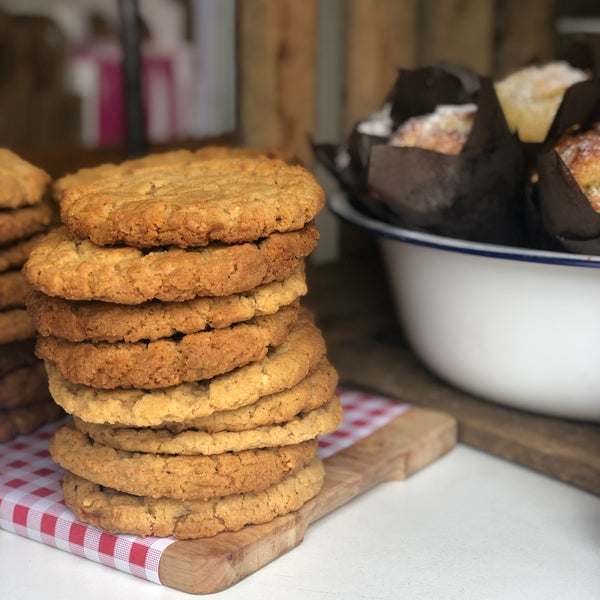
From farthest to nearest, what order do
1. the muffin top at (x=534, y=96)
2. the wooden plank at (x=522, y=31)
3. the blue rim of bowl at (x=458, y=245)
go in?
the wooden plank at (x=522, y=31) → the muffin top at (x=534, y=96) → the blue rim of bowl at (x=458, y=245)

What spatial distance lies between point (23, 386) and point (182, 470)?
0.43 metres

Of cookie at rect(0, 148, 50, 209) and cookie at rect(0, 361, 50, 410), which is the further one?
cookie at rect(0, 361, 50, 410)

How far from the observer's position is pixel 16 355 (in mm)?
1397

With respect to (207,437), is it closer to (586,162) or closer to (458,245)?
(458,245)

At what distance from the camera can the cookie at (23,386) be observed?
4.55ft

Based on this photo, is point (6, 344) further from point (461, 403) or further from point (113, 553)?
point (461, 403)

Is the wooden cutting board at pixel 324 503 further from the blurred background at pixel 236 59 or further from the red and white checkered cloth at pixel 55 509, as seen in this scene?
the blurred background at pixel 236 59

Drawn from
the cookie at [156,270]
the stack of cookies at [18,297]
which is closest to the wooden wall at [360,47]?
the stack of cookies at [18,297]

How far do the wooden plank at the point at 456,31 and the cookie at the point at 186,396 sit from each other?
146 cm

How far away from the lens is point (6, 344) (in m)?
1.39

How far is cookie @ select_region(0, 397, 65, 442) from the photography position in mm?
1403

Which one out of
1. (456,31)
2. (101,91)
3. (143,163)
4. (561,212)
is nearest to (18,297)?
(143,163)

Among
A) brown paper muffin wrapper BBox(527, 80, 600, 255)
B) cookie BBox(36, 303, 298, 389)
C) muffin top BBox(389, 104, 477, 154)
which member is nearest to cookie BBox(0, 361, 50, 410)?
cookie BBox(36, 303, 298, 389)

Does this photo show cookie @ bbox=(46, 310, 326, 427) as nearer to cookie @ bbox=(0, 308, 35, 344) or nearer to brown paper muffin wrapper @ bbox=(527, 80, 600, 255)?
cookie @ bbox=(0, 308, 35, 344)
